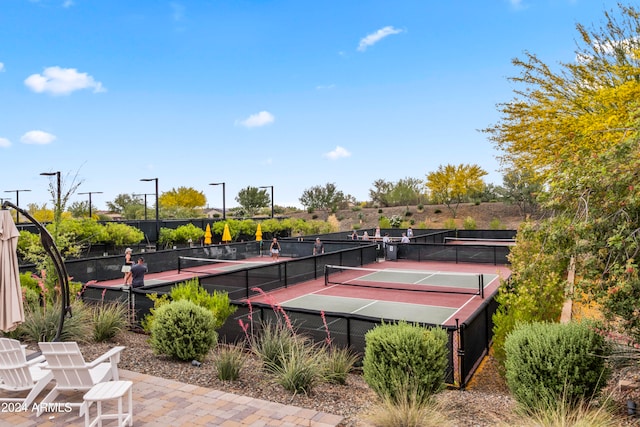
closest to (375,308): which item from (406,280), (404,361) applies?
(406,280)

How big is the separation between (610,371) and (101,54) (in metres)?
28.7

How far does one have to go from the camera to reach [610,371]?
5668 millimetres

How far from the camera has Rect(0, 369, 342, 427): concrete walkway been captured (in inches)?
206

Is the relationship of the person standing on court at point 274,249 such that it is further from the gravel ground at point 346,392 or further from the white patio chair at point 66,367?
the white patio chair at point 66,367

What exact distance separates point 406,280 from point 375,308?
6.05 m

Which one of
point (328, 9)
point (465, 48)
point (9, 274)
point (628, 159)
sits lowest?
point (9, 274)

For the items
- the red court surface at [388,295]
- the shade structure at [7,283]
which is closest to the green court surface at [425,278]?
the red court surface at [388,295]

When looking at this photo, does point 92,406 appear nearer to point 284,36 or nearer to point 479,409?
point 479,409

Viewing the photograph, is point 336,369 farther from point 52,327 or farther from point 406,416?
point 52,327

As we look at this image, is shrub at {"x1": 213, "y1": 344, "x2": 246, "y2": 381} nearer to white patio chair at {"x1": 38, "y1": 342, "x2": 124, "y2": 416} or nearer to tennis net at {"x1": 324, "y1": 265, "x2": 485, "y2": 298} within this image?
white patio chair at {"x1": 38, "y1": 342, "x2": 124, "y2": 416}

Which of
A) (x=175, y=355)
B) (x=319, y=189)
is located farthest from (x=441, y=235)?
(x=319, y=189)

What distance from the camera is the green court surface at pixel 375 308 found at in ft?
42.2

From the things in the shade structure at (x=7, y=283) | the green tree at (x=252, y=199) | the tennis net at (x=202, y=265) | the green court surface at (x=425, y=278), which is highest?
the green tree at (x=252, y=199)

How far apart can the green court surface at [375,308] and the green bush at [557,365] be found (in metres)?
6.73
